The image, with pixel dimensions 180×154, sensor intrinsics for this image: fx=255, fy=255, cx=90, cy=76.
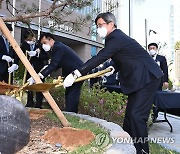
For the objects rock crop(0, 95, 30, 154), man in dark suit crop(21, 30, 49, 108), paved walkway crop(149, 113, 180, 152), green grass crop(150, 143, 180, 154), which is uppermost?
man in dark suit crop(21, 30, 49, 108)

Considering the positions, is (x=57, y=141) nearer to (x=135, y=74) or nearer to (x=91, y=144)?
(x=91, y=144)

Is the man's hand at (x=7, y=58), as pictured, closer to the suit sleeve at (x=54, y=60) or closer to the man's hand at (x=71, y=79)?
the suit sleeve at (x=54, y=60)

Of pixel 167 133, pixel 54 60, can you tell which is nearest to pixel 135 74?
pixel 54 60

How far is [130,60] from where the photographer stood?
2.40 metres

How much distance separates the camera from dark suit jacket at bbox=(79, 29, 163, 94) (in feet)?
7.60

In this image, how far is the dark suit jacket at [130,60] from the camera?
7.60 ft

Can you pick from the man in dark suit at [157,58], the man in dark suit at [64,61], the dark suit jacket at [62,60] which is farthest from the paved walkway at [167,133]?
the dark suit jacket at [62,60]

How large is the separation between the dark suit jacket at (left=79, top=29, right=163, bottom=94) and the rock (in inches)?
29.1

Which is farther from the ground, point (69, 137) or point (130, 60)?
point (130, 60)

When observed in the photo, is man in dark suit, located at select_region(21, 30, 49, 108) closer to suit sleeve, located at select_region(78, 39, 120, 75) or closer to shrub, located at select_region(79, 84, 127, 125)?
shrub, located at select_region(79, 84, 127, 125)

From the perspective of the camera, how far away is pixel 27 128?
202 centimetres

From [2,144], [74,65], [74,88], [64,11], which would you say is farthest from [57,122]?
[64,11]

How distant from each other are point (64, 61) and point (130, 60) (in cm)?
137

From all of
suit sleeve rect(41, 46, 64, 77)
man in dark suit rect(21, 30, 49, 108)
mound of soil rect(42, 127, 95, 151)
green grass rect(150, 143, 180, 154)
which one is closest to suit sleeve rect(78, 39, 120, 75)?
mound of soil rect(42, 127, 95, 151)
